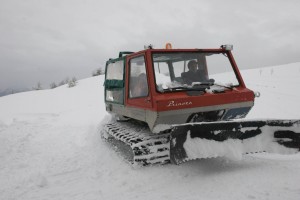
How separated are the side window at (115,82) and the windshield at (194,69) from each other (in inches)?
44.4

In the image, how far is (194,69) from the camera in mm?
5418

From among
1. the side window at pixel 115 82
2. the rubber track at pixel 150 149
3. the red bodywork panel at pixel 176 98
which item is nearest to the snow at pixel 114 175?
the rubber track at pixel 150 149

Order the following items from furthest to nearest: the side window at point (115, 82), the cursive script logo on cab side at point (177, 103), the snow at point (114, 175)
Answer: the side window at point (115, 82) < the cursive script logo on cab side at point (177, 103) < the snow at point (114, 175)

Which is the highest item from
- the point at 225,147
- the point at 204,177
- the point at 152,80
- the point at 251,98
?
the point at 152,80

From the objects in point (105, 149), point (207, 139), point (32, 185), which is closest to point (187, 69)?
point (207, 139)

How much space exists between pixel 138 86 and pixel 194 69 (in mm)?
1108

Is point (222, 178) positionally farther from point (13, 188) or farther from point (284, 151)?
point (13, 188)

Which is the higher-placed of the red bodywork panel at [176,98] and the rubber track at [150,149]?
the red bodywork panel at [176,98]

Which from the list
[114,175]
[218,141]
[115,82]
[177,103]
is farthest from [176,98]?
[115,82]

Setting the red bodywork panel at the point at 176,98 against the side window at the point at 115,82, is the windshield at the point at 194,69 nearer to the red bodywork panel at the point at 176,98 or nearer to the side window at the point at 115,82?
the red bodywork panel at the point at 176,98

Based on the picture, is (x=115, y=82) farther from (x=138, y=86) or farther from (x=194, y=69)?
(x=194, y=69)

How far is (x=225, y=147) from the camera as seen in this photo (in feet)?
14.1

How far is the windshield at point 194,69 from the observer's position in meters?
5.27

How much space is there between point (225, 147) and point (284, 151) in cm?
102
